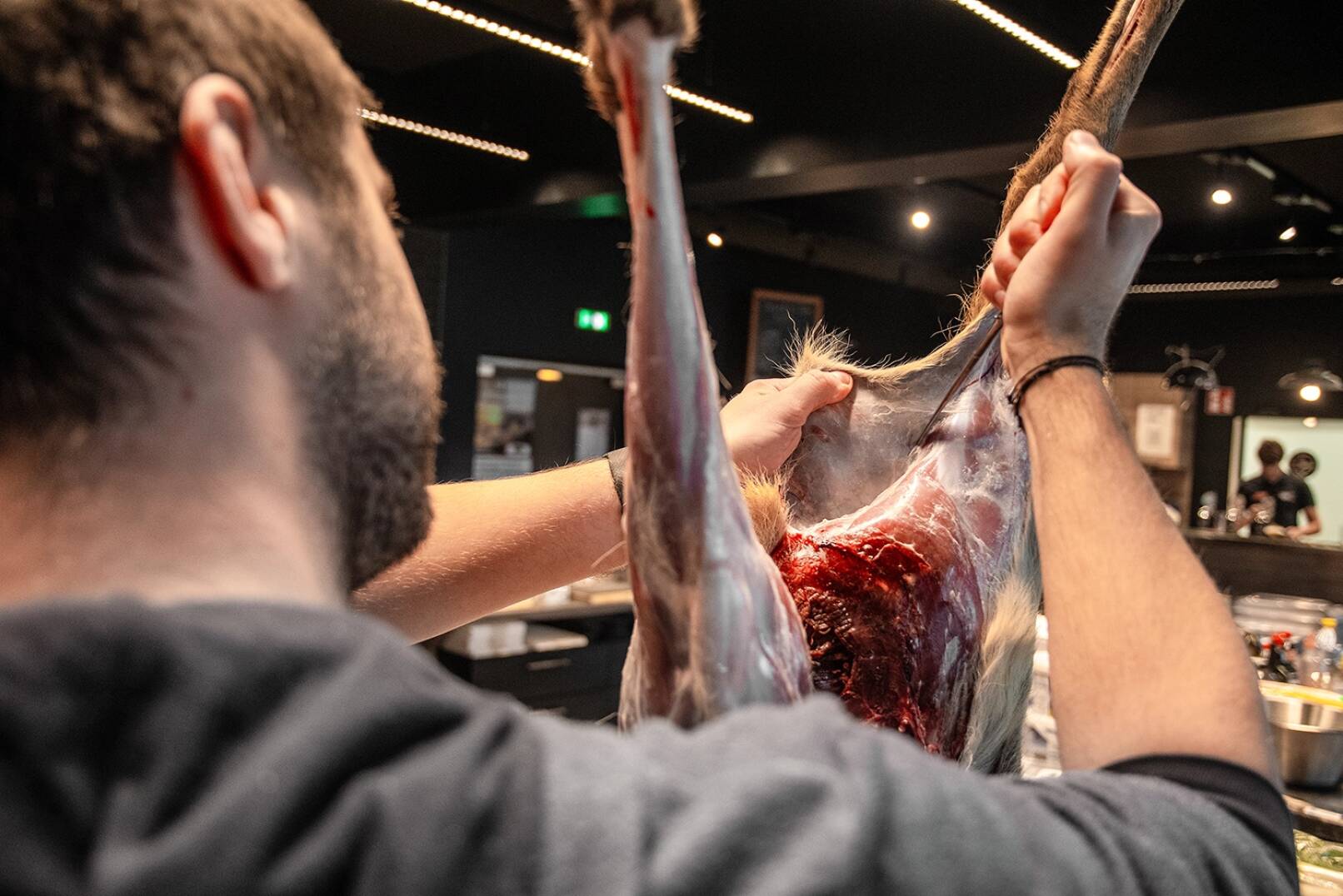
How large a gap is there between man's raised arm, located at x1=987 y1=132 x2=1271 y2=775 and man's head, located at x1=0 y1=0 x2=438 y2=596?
562 millimetres

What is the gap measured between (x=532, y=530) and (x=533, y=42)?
12.1 ft

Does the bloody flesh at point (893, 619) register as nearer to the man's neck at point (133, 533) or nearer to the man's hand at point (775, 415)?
the man's hand at point (775, 415)

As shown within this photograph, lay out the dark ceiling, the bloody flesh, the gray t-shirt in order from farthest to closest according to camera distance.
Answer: the dark ceiling → the bloody flesh → the gray t-shirt

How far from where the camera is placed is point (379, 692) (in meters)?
0.49

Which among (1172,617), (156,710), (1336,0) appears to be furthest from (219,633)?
(1336,0)

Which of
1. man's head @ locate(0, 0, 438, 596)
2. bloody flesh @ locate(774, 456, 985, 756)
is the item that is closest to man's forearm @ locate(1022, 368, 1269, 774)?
bloody flesh @ locate(774, 456, 985, 756)

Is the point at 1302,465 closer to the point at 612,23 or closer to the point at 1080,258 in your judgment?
the point at 1080,258

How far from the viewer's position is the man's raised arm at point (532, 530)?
1.31 meters

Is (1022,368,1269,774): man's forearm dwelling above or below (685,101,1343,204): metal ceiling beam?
below

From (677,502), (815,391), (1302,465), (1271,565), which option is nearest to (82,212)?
(677,502)

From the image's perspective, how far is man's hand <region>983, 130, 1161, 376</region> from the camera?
86 cm

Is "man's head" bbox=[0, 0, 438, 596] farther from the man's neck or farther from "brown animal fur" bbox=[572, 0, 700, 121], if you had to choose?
"brown animal fur" bbox=[572, 0, 700, 121]

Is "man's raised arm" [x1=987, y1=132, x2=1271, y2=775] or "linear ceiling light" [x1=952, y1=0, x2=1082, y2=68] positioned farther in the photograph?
"linear ceiling light" [x1=952, y1=0, x2=1082, y2=68]

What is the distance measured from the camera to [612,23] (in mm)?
659
